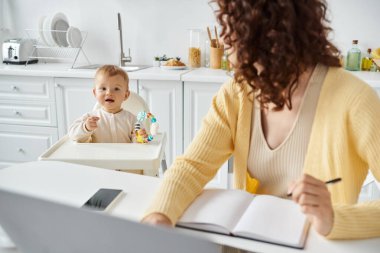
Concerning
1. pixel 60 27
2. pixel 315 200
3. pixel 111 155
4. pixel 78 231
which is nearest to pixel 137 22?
pixel 60 27

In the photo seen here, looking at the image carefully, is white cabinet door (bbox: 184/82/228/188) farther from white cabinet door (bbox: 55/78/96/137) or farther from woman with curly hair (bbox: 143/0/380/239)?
woman with curly hair (bbox: 143/0/380/239)

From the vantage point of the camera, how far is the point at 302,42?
983 millimetres

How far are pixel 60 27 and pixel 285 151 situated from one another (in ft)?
9.29

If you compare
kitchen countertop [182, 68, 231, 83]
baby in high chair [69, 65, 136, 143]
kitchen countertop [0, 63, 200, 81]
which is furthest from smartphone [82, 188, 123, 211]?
kitchen countertop [0, 63, 200, 81]

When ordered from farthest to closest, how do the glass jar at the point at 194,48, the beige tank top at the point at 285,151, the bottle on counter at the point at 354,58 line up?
the glass jar at the point at 194,48, the bottle on counter at the point at 354,58, the beige tank top at the point at 285,151

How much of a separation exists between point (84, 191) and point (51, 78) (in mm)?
2184

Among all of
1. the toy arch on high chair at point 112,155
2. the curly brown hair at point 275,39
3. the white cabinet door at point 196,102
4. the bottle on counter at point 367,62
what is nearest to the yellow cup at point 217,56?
the white cabinet door at point 196,102

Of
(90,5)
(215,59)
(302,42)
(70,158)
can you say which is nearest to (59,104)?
(90,5)

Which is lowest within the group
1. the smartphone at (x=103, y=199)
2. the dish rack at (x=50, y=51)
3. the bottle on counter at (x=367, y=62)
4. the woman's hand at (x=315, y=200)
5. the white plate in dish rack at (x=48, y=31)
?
the smartphone at (x=103, y=199)

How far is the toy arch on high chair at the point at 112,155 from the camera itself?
5.09ft

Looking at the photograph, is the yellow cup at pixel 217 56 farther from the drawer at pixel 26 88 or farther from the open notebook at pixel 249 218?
the open notebook at pixel 249 218

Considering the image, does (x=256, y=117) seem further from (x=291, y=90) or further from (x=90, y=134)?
(x=90, y=134)

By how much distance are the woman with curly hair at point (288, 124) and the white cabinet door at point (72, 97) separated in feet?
6.30

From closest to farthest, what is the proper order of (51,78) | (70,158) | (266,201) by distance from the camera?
(266,201) < (70,158) < (51,78)
